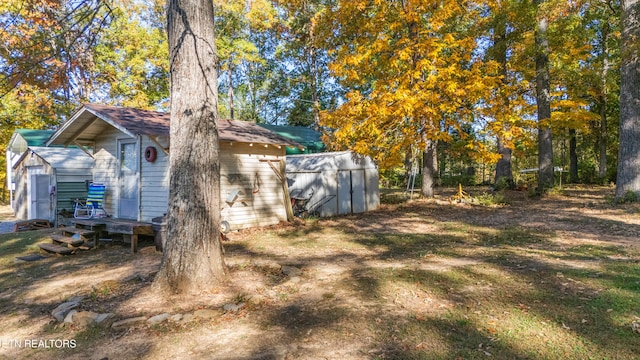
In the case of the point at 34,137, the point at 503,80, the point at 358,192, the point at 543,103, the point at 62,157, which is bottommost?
the point at 358,192

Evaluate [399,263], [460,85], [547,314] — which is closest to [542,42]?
[460,85]

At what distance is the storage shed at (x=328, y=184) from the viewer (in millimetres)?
13273

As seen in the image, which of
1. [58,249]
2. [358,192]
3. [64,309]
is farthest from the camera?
[358,192]

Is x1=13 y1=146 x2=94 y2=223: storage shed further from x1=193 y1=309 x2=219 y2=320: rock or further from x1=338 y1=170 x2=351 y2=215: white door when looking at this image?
x1=193 y1=309 x2=219 y2=320: rock

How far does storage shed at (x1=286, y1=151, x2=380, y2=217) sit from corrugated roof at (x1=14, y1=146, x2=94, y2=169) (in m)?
8.25

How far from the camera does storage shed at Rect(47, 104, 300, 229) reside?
9664 millimetres

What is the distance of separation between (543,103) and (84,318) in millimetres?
18039

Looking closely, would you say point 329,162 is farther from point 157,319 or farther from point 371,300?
point 157,319

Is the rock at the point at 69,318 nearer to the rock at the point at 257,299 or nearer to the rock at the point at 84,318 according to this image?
the rock at the point at 84,318

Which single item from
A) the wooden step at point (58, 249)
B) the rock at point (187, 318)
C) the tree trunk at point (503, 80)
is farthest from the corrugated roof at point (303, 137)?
the rock at point (187, 318)

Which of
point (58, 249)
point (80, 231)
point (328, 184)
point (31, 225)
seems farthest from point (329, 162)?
point (31, 225)

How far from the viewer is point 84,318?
411 cm

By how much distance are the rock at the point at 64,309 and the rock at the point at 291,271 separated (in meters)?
2.79

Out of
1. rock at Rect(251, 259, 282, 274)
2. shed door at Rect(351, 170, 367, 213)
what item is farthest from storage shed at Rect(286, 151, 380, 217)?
rock at Rect(251, 259, 282, 274)
